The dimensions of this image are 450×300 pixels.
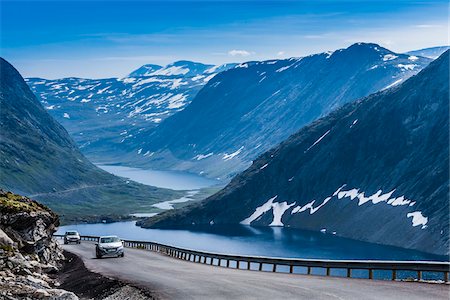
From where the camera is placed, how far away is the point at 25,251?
49.7m

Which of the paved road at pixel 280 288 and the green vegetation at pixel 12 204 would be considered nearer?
the paved road at pixel 280 288

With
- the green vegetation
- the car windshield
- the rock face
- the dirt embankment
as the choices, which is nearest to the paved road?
the dirt embankment

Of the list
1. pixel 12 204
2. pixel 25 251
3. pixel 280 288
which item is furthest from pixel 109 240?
pixel 280 288

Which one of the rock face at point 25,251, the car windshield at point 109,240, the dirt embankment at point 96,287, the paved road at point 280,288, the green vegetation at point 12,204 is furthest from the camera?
the car windshield at point 109,240

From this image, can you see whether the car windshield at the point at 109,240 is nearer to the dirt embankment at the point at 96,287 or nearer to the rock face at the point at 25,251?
the rock face at the point at 25,251

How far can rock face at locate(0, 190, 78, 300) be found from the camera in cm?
2972

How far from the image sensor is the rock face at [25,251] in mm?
29719

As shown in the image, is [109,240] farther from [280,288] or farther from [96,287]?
[280,288]

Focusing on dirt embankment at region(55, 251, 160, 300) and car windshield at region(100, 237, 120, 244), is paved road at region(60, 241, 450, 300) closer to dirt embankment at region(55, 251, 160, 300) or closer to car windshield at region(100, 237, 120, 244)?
dirt embankment at region(55, 251, 160, 300)

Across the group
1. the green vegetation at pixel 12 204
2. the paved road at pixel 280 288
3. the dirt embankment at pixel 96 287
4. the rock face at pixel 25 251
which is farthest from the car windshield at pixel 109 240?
the paved road at pixel 280 288

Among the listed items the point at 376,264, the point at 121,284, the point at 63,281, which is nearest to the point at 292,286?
the point at 376,264

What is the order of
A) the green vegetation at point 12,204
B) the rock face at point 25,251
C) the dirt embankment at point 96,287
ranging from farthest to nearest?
the green vegetation at point 12,204 < the dirt embankment at point 96,287 < the rock face at point 25,251

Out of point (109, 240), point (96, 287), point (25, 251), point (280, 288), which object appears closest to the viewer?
point (280, 288)

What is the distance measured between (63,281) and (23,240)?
5.62 meters
